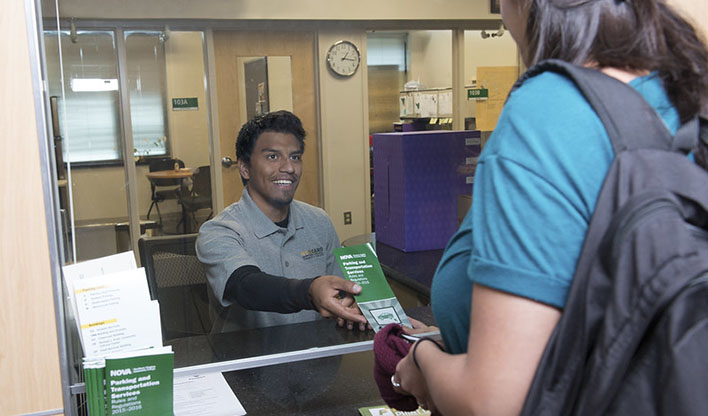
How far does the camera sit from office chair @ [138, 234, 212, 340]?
1514 mm

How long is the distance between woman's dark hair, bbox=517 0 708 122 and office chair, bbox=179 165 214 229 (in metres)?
1.14

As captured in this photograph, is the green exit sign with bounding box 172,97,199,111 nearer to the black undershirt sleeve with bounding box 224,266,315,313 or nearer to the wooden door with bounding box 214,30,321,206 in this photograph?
the wooden door with bounding box 214,30,321,206

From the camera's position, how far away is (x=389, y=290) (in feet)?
4.86

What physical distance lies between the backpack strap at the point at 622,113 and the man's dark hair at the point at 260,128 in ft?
3.68

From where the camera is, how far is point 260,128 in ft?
5.36

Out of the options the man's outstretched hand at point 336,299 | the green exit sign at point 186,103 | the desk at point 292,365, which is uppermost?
the green exit sign at point 186,103

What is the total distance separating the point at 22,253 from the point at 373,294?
772 millimetres

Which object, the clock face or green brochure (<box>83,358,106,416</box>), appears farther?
the clock face

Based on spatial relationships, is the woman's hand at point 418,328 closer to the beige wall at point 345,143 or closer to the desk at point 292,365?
the desk at point 292,365

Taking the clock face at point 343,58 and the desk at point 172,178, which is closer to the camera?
the desk at point 172,178

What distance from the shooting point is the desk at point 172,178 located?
1576mm

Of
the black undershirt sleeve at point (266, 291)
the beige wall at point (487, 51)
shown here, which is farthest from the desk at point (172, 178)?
the beige wall at point (487, 51)

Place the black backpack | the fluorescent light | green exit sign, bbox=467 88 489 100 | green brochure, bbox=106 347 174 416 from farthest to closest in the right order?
green exit sign, bbox=467 88 489 100 → the fluorescent light → green brochure, bbox=106 347 174 416 → the black backpack

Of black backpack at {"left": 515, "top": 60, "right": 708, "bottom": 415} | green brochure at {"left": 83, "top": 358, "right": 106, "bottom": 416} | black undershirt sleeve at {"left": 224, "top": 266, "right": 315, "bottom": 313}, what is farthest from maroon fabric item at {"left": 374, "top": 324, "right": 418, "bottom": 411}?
black undershirt sleeve at {"left": 224, "top": 266, "right": 315, "bottom": 313}
